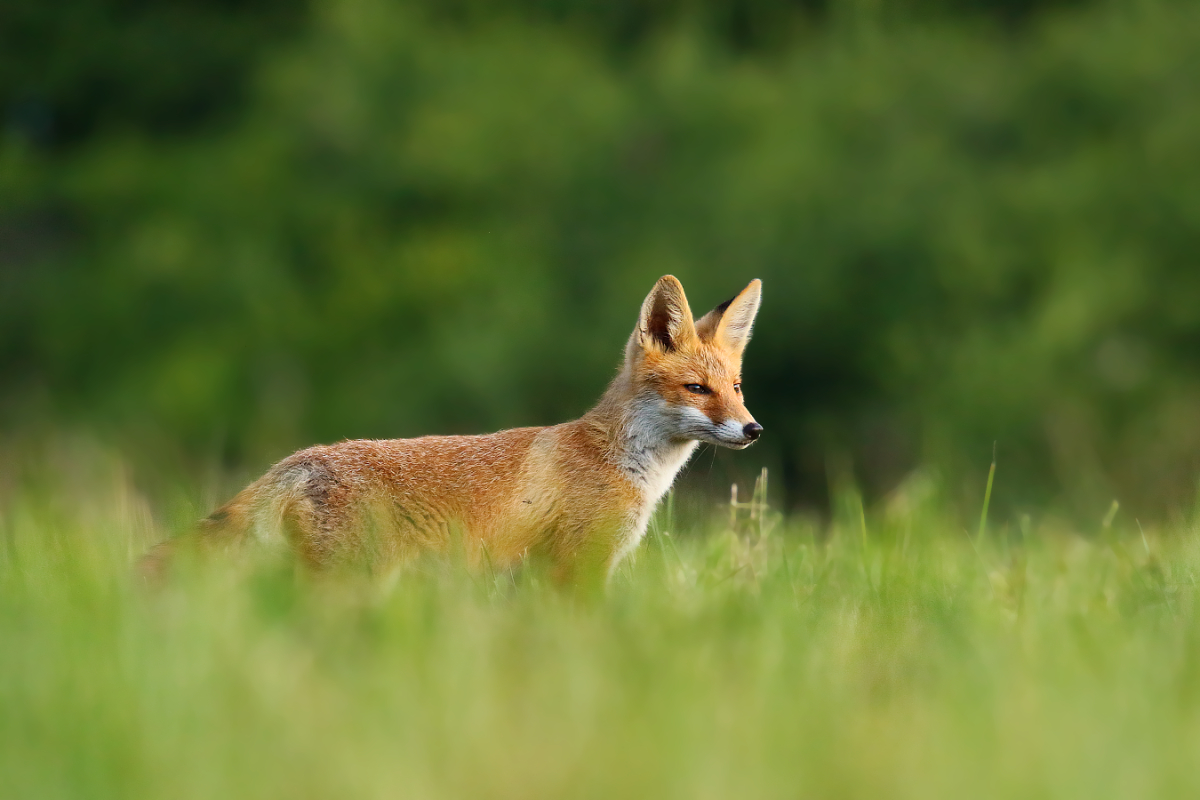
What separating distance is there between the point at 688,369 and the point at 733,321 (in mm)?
494

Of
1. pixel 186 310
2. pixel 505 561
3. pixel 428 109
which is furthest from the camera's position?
pixel 428 109

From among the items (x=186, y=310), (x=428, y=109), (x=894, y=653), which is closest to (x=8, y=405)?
(x=186, y=310)

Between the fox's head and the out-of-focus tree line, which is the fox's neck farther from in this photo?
the out-of-focus tree line

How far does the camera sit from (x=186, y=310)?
19000 millimetres

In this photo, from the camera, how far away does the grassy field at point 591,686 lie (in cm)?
267

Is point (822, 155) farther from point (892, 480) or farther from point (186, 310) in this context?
point (186, 310)

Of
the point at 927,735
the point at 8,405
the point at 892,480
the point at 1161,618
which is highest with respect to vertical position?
the point at 927,735

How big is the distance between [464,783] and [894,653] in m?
1.65

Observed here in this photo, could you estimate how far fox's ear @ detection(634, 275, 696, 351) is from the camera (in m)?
5.56

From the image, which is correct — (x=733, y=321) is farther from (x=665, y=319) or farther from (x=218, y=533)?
(x=218, y=533)

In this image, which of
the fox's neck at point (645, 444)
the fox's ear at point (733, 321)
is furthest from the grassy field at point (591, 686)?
the fox's ear at point (733, 321)

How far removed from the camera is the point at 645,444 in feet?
17.7

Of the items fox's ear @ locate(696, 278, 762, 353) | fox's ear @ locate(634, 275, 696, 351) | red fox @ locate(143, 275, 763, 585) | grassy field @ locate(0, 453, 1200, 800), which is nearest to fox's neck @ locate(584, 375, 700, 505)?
red fox @ locate(143, 275, 763, 585)

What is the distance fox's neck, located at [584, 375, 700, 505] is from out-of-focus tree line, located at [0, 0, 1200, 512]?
9.61m
